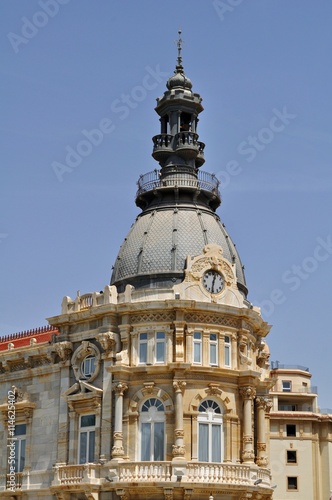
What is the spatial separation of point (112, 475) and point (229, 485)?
6.74 m

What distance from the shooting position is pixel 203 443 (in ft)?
176

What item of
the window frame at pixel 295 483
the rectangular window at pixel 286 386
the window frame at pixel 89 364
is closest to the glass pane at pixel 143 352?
the window frame at pixel 89 364

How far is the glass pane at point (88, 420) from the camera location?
55688 millimetres

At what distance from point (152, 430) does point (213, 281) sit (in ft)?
32.3

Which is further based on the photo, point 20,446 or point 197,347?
point 20,446

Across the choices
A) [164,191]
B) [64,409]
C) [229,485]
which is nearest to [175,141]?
[164,191]

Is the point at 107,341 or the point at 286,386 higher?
the point at 286,386

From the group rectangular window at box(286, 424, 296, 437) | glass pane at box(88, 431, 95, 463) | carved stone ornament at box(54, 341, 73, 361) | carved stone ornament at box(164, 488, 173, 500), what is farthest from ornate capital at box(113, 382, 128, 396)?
rectangular window at box(286, 424, 296, 437)

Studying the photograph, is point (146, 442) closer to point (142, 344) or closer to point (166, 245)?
point (142, 344)

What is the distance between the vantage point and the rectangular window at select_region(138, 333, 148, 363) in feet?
181

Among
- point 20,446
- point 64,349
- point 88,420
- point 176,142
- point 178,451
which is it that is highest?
point 176,142

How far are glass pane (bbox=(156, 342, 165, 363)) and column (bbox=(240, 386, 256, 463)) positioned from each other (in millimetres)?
5212

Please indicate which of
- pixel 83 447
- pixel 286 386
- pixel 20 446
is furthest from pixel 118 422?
pixel 286 386

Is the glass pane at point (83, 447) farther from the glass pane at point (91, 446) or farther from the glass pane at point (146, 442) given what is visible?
the glass pane at point (146, 442)
